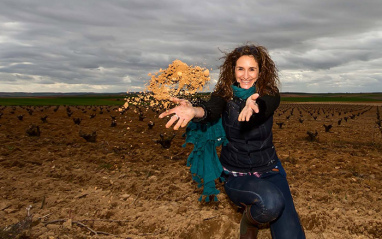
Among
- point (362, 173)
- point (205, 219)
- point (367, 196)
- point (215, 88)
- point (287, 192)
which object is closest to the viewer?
point (287, 192)

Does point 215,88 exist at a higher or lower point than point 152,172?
higher

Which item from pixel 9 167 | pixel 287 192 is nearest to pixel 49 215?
pixel 9 167

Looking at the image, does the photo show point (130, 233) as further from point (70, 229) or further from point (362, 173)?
point (362, 173)

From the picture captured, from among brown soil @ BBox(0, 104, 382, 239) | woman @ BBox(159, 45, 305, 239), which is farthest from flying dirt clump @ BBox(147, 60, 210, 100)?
woman @ BBox(159, 45, 305, 239)

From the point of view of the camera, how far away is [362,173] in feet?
18.4

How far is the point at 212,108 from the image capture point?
281 centimetres

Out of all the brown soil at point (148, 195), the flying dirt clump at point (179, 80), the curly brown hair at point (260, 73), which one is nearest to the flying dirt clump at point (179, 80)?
the flying dirt clump at point (179, 80)

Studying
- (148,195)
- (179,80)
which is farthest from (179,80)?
(148,195)

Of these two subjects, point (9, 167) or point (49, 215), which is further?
point (9, 167)

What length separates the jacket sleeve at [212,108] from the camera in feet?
8.87

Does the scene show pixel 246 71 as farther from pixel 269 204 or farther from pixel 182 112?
pixel 269 204

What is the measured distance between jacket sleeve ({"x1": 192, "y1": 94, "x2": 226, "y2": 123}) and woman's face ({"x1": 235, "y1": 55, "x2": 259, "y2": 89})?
350 millimetres

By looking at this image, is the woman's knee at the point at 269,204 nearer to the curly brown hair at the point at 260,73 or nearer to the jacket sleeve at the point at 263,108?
the jacket sleeve at the point at 263,108

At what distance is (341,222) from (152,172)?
148 inches
